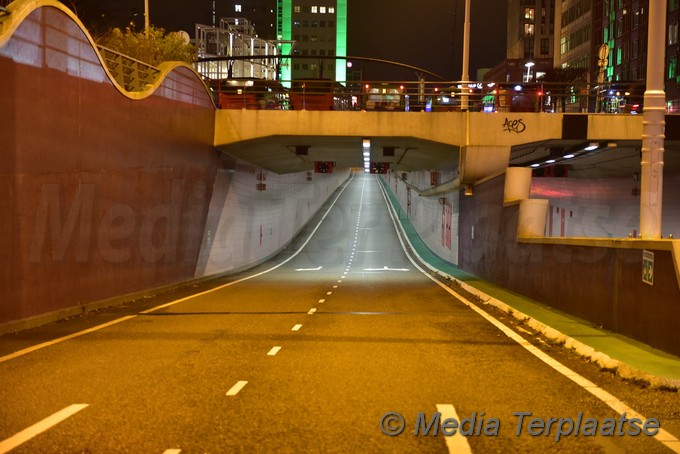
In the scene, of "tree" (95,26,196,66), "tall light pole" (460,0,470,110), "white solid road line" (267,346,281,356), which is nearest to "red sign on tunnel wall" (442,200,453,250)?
"tall light pole" (460,0,470,110)

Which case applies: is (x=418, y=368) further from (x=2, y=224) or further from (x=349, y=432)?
(x=2, y=224)

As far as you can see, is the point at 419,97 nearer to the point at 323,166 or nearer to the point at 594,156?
the point at 594,156

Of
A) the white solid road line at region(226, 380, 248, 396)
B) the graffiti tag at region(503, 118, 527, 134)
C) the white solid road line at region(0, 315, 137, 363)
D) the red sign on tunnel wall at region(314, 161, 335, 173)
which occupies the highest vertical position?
the graffiti tag at region(503, 118, 527, 134)

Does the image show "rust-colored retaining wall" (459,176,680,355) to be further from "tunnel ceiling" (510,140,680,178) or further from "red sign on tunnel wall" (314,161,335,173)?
"red sign on tunnel wall" (314,161,335,173)

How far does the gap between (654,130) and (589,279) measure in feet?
9.85

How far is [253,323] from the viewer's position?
43.3 feet

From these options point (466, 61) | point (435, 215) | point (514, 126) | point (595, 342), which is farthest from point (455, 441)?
point (435, 215)

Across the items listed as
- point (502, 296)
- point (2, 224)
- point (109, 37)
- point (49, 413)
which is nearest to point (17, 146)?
point (2, 224)

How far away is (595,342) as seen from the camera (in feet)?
33.6

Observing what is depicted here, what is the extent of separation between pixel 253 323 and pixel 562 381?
6791 mm

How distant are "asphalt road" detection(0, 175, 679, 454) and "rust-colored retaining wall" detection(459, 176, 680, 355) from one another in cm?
182

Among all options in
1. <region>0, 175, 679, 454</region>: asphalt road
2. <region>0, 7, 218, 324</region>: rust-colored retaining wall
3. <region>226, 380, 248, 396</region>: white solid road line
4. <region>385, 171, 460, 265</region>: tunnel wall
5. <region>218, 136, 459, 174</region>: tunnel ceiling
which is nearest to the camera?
<region>0, 175, 679, 454</region>: asphalt road

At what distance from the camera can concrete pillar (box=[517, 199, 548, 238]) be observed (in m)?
18.2

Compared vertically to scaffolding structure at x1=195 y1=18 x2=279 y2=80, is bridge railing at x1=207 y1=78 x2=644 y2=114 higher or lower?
lower
